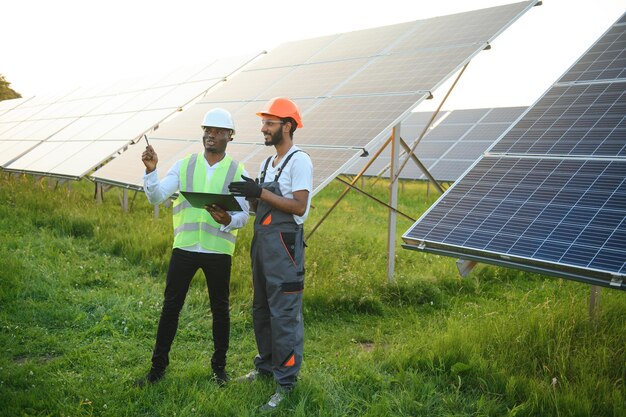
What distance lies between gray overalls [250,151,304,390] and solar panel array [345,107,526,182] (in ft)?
40.8

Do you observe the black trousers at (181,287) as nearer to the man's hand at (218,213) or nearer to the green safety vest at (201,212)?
the green safety vest at (201,212)

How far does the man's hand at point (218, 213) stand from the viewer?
14.0ft

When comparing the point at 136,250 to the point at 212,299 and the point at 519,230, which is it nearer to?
the point at 212,299

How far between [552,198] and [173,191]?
9.69 ft

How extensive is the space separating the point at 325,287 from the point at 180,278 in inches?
98.0

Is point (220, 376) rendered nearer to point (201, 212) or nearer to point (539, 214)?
point (201, 212)

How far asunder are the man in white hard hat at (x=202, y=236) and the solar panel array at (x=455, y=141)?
39.8ft

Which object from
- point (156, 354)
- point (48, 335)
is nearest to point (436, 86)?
point (156, 354)

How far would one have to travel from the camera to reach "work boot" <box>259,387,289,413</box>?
13.3 ft

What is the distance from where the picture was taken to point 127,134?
40.6 feet

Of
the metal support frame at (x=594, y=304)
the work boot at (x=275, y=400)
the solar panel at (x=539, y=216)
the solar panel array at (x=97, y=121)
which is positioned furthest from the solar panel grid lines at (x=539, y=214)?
the solar panel array at (x=97, y=121)

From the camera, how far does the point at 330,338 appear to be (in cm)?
574

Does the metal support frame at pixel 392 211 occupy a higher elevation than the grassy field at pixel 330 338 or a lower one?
higher

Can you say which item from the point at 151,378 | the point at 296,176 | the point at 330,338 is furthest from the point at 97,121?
the point at 296,176
